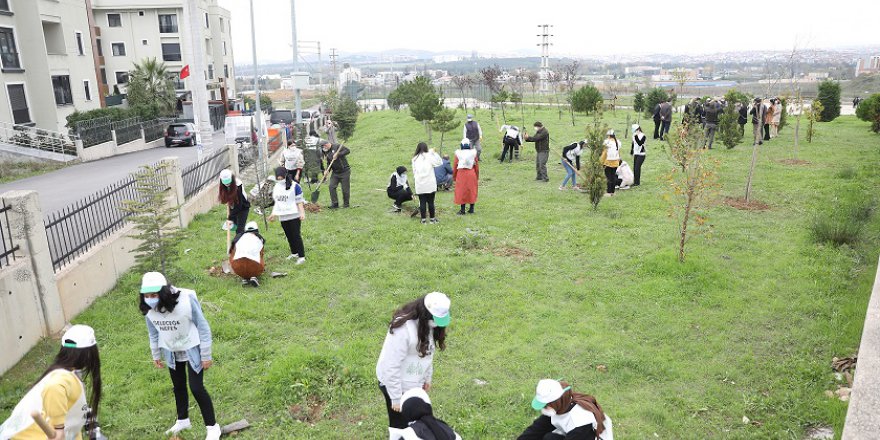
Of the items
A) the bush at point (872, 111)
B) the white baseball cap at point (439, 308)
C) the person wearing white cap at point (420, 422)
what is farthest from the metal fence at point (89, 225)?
the bush at point (872, 111)

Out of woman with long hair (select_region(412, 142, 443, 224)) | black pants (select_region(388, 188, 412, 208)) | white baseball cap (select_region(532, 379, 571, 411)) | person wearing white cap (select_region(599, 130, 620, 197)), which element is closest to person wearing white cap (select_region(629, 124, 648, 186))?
person wearing white cap (select_region(599, 130, 620, 197))

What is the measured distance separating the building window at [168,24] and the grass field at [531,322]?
41.3m

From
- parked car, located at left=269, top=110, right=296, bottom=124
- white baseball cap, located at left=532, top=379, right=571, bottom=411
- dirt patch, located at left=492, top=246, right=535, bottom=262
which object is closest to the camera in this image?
white baseball cap, located at left=532, top=379, right=571, bottom=411

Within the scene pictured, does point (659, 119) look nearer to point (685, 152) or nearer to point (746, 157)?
point (746, 157)

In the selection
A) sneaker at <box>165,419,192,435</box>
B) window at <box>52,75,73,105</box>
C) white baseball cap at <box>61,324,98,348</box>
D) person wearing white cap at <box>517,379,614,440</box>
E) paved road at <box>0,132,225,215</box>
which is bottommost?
paved road at <box>0,132,225,215</box>

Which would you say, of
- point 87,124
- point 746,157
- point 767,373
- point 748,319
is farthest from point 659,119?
point 87,124

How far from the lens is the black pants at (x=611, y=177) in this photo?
1264cm

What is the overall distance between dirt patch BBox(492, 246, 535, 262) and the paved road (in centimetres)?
1034

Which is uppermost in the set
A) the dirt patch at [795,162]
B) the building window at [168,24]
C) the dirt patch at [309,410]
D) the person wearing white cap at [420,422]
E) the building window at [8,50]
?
the building window at [168,24]

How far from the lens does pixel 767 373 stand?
5.80 m

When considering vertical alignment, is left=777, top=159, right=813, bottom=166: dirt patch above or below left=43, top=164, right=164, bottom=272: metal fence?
below

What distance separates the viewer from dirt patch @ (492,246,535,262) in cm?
943

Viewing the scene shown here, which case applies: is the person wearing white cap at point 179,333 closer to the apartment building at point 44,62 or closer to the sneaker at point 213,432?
the sneaker at point 213,432

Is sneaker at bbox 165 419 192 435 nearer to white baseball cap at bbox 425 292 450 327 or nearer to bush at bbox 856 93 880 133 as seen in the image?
white baseball cap at bbox 425 292 450 327
